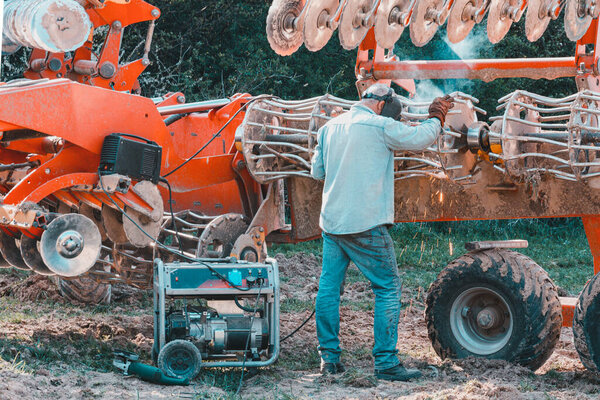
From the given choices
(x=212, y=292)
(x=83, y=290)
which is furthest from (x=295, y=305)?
(x=212, y=292)

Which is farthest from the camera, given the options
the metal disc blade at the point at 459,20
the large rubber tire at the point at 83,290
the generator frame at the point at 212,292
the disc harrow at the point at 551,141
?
the large rubber tire at the point at 83,290

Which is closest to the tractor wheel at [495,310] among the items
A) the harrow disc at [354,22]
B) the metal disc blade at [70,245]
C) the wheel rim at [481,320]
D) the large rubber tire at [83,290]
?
the wheel rim at [481,320]

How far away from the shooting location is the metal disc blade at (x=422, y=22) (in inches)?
289

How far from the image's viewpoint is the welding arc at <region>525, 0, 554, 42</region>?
25.3 feet

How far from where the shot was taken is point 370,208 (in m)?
5.96

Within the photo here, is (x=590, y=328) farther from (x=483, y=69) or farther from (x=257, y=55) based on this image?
→ (x=257, y=55)

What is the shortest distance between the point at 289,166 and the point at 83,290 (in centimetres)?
283

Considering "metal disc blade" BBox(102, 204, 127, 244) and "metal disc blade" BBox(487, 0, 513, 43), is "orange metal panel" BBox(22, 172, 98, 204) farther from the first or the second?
"metal disc blade" BBox(487, 0, 513, 43)

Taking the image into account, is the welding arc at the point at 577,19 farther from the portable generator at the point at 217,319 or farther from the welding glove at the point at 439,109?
the portable generator at the point at 217,319

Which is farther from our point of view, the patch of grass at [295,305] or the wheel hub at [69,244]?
the patch of grass at [295,305]

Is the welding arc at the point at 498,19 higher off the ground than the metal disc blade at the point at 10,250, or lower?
higher

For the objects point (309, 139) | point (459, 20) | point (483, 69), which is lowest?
point (309, 139)

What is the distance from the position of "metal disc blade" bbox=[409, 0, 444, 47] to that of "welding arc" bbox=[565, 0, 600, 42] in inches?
42.2

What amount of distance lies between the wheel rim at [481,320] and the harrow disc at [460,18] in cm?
243
